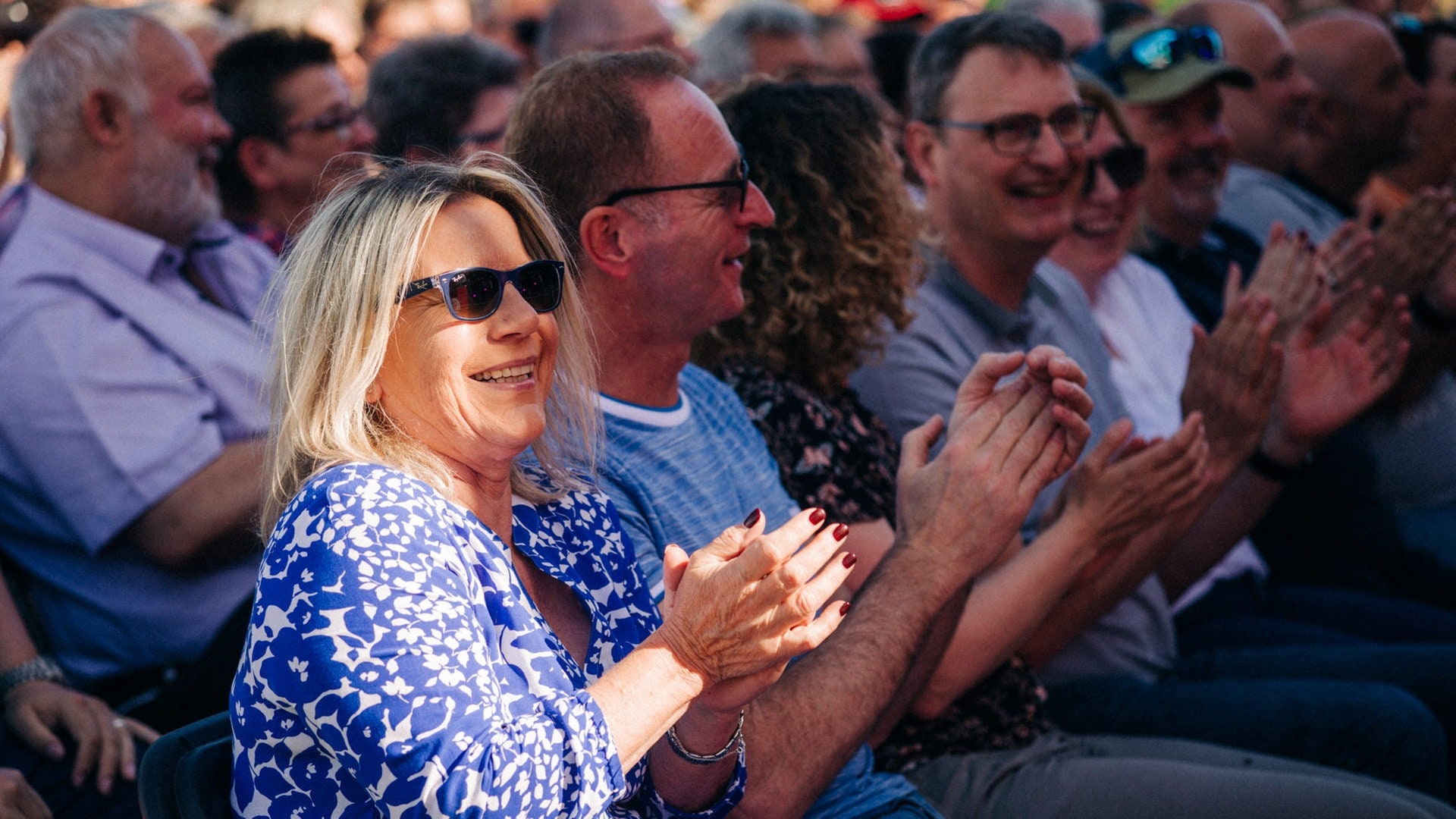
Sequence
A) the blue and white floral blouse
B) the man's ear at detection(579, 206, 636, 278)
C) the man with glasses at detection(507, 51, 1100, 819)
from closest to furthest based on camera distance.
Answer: the blue and white floral blouse, the man with glasses at detection(507, 51, 1100, 819), the man's ear at detection(579, 206, 636, 278)

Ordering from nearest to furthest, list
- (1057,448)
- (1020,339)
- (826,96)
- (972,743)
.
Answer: (1057,448), (972,743), (826,96), (1020,339)

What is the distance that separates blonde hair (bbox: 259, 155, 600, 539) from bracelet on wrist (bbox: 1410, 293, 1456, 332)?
340cm

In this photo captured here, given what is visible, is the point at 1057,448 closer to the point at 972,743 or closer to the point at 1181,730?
the point at 972,743

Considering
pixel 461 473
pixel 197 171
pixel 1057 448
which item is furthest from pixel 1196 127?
pixel 461 473

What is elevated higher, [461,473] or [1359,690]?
[461,473]

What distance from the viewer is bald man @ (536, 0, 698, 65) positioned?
488cm

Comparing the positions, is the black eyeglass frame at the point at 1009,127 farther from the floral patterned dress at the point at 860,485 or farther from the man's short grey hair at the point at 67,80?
the man's short grey hair at the point at 67,80

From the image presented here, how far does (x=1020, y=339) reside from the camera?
114 inches

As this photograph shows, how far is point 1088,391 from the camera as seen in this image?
301 centimetres

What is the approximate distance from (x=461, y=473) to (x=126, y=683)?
1486 millimetres

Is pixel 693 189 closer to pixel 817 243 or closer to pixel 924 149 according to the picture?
pixel 817 243

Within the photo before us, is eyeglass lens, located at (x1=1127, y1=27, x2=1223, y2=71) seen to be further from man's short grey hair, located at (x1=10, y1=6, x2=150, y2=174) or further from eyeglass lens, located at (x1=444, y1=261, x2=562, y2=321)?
eyeglass lens, located at (x1=444, y1=261, x2=562, y2=321)

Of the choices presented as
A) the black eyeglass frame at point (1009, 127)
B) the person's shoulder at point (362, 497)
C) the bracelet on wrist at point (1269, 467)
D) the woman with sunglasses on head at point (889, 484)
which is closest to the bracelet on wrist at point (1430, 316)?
the bracelet on wrist at point (1269, 467)

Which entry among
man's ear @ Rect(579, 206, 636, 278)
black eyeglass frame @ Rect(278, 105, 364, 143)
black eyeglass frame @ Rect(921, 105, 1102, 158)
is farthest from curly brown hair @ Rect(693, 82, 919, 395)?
black eyeglass frame @ Rect(278, 105, 364, 143)
